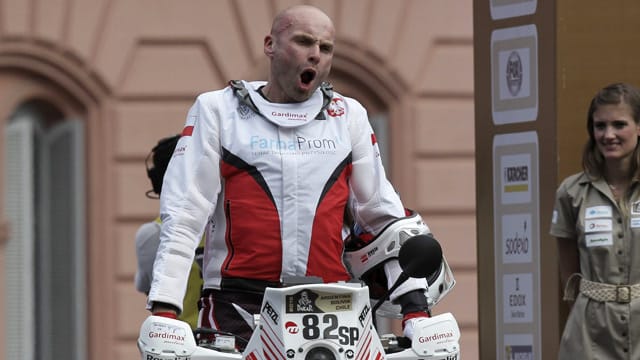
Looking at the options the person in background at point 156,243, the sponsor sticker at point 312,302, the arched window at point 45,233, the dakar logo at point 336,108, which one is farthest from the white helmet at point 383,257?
the arched window at point 45,233

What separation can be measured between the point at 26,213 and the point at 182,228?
10116mm

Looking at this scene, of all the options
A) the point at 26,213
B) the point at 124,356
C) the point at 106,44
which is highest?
the point at 106,44

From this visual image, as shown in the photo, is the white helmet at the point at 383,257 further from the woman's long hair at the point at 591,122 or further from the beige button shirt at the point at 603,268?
the woman's long hair at the point at 591,122

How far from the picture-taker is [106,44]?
16.8 m

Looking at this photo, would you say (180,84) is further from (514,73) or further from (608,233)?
(608,233)

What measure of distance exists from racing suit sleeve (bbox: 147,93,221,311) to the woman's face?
8.41 ft

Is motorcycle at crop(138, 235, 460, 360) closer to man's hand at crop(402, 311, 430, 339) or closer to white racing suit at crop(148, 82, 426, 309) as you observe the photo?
man's hand at crop(402, 311, 430, 339)

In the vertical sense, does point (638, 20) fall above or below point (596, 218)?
above

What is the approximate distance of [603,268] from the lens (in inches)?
366

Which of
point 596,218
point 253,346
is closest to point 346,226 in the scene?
point 253,346

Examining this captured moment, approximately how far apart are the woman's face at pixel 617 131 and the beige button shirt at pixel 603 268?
0.17 m

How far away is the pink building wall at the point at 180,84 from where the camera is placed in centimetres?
1672

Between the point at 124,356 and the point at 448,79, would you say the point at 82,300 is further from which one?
the point at 448,79

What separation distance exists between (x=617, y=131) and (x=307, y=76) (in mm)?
2467
